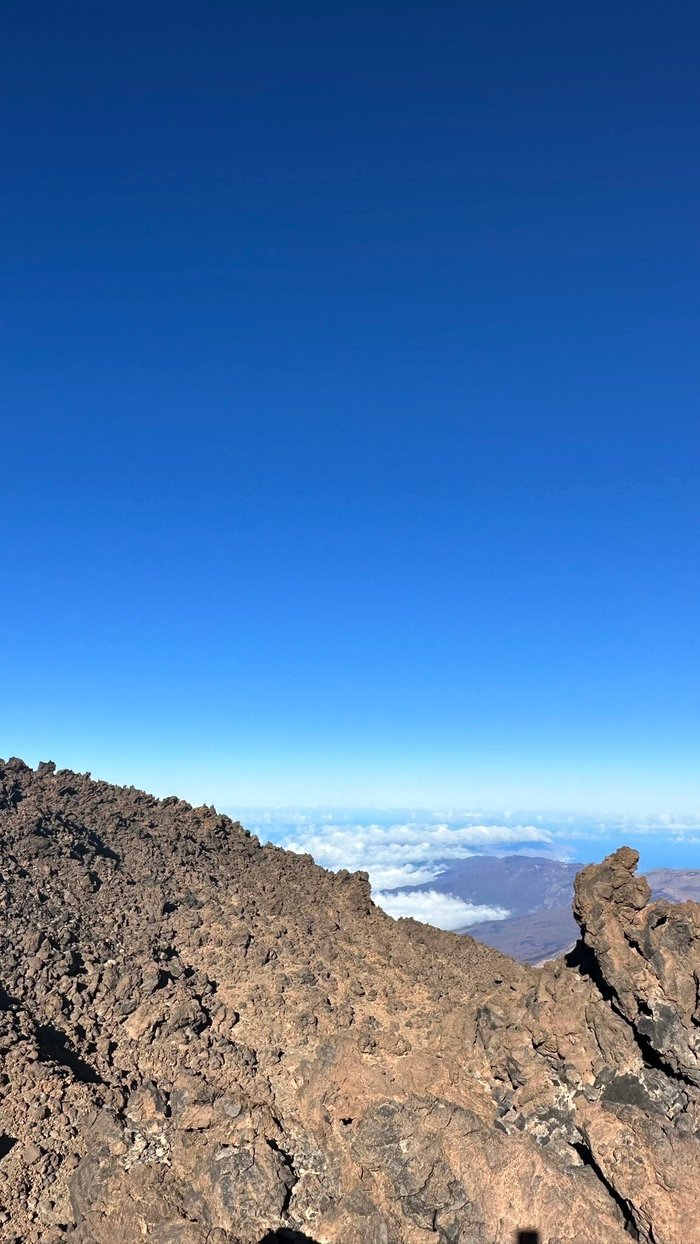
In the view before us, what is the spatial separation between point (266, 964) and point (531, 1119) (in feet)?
31.5

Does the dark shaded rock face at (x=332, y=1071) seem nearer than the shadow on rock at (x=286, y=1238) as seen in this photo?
No

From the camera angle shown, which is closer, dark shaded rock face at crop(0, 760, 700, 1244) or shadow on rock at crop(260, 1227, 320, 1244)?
shadow on rock at crop(260, 1227, 320, 1244)

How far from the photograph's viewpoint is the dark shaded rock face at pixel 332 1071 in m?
13.3

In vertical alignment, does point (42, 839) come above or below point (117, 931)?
above

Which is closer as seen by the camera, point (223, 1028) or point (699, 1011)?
point (699, 1011)

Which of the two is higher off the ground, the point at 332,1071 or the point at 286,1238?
the point at 332,1071

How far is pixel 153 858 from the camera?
1127 inches

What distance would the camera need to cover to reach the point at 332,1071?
56.4ft

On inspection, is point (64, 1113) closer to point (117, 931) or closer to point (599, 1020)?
point (117, 931)

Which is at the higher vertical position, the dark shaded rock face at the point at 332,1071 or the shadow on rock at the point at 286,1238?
the dark shaded rock face at the point at 332,1071

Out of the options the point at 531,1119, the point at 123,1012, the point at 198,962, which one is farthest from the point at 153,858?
the point at 531,1119

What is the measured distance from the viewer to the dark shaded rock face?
13.3m

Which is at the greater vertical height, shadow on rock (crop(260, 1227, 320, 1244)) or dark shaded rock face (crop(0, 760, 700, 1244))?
dark shaded rock face (crop(0, 760, 700, 1244))

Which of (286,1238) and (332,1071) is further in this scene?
(332,1071)
